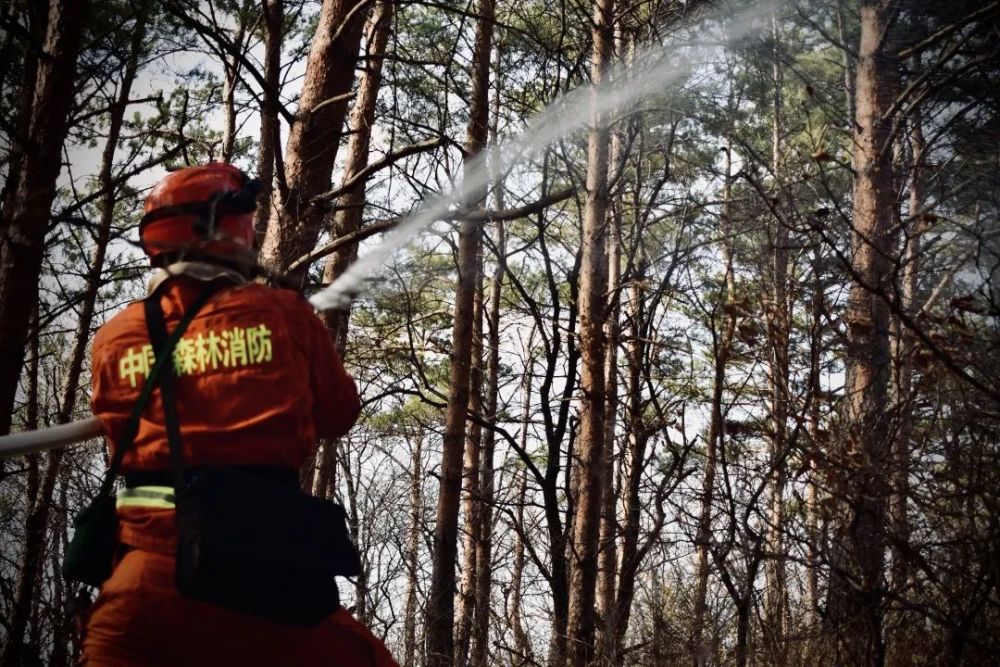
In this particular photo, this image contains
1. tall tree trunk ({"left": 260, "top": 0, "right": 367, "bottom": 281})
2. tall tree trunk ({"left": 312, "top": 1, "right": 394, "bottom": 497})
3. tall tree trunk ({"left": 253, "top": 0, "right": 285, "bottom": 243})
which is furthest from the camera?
tall tree trunk ({"left": 312, "top": 1, "right": 394, "bottom": 497})

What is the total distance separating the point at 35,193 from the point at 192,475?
2.92 m

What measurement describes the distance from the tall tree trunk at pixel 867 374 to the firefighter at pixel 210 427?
9.65ft

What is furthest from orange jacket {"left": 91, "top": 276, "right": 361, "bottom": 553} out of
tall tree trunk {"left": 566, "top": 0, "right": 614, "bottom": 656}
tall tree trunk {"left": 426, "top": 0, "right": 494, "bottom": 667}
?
tall tree trunk {"left": 566, "top": 0, "right": 614, "bottom": 656}

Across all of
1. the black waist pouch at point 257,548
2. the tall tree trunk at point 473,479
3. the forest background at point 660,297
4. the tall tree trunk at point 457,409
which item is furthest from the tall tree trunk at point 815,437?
the tall tree trunk at point 473,479

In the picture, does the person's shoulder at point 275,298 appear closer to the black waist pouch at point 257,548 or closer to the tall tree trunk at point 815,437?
the black waist pouch at point 257,548

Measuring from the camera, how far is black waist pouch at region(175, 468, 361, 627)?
7.09 feet

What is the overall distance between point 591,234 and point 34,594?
6.81 meters

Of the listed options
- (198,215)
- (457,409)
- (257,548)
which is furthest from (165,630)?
(457,409)

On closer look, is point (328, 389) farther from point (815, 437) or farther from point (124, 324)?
point (815, 437)

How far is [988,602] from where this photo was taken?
4555mm

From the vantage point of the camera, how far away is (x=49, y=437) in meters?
2.49

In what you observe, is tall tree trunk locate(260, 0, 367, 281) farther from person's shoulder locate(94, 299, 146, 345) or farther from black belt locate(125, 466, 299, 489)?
black belt locate(125, 466, 299, 489)

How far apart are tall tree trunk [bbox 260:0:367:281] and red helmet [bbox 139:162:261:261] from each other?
6.79 feet

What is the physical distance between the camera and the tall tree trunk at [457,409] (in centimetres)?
940
